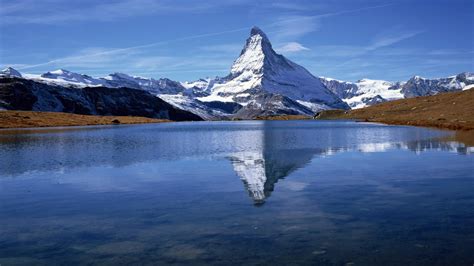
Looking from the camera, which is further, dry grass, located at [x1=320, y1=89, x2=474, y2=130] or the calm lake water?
dry grass, located at [x1=320, y1=89, x2=474, y2=130]

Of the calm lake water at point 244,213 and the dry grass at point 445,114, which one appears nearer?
the calm lake water at point 244,213

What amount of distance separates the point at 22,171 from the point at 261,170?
23.5 m

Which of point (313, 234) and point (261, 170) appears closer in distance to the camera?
point (313, 234)

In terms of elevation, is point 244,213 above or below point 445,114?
below

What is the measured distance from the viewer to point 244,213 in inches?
1024

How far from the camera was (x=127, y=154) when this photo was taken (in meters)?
64.1

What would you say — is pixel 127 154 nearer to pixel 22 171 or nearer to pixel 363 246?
pixel 22 171

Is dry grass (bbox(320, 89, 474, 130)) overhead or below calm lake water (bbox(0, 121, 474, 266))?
overhead

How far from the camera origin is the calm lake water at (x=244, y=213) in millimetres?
19047

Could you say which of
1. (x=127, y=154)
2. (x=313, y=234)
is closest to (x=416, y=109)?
(x=127, y=154)

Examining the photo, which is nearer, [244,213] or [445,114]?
[244,213]

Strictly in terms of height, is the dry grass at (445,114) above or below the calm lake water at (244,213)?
above

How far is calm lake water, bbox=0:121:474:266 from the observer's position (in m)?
19.0

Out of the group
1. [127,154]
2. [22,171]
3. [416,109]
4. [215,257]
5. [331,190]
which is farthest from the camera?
[416,109]
